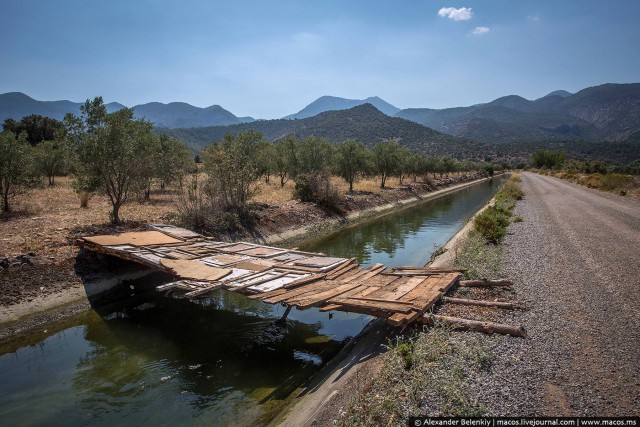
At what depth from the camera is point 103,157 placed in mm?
18484

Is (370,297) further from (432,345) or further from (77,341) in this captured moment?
(77,341)

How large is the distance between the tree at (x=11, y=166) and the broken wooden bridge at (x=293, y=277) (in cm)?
945

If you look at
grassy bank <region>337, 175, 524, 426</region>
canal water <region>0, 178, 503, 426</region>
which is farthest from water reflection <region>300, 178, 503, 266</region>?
grassy bank <region>337, 175, 524, 426</region>

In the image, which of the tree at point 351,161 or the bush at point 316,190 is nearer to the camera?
the bush at point 316,190

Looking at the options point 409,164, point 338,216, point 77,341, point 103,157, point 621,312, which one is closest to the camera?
point 621,312

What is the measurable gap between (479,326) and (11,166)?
24812mm

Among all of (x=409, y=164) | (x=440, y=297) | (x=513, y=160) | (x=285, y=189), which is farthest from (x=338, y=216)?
(x=513, y=160)

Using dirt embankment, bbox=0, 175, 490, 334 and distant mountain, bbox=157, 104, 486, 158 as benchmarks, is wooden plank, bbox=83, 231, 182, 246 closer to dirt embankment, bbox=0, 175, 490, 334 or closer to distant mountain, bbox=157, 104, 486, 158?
dirt embankment, bbox=0, 175, 490, 334

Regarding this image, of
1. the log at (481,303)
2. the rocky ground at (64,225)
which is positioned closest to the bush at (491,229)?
the log at (481,303)

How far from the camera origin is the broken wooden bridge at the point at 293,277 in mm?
9195

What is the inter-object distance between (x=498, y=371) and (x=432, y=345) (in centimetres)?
133

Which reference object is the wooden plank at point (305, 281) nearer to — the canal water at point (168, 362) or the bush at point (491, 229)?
the canal water at point (168, 362)

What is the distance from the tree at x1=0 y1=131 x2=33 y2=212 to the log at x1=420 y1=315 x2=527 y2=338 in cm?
2348

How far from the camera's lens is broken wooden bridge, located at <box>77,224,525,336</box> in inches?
362
